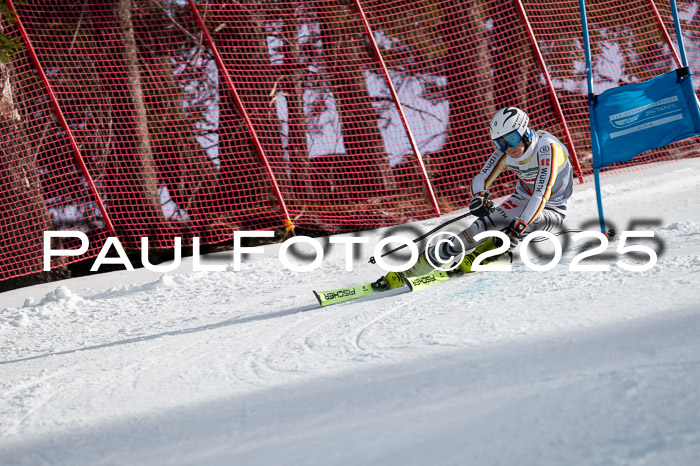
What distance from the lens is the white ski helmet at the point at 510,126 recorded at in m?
5.18

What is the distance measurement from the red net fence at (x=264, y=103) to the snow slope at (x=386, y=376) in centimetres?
267

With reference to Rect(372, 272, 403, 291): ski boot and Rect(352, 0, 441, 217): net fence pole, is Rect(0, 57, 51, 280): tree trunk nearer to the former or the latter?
Rect(352, 0, 441, 217): net fence pole

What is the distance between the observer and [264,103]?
29.6 ft

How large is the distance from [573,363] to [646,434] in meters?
0.69

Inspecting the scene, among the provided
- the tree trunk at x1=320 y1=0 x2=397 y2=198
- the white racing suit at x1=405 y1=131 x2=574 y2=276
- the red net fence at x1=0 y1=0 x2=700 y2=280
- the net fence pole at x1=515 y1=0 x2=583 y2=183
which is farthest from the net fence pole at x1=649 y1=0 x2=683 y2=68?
the white racing suit at x1=405 y1=131 x2=574 y2=276

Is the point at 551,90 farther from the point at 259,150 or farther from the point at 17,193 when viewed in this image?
the point at 17,193

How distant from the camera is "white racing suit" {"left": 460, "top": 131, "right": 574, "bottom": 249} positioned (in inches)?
200

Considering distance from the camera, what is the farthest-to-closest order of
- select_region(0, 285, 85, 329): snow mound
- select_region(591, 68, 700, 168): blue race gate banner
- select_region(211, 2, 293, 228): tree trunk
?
select_region(211, 2, 293, 228): tree trunk
select_region(0, 285, 85, 329): snow mound
select_region(591, 68, 700, 168): blue race gate banner

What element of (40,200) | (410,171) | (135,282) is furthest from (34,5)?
(410,171)

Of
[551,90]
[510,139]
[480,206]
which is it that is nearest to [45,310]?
[480,206]

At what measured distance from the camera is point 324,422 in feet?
8.54

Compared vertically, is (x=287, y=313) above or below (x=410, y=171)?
below

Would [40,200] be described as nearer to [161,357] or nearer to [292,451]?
[161,357]

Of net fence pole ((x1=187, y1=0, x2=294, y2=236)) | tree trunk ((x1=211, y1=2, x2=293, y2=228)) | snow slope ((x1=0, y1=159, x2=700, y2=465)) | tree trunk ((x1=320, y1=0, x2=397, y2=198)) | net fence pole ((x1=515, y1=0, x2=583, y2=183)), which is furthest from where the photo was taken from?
tree trunk ((x1=320, y1=0, x2=397, y2=198))
